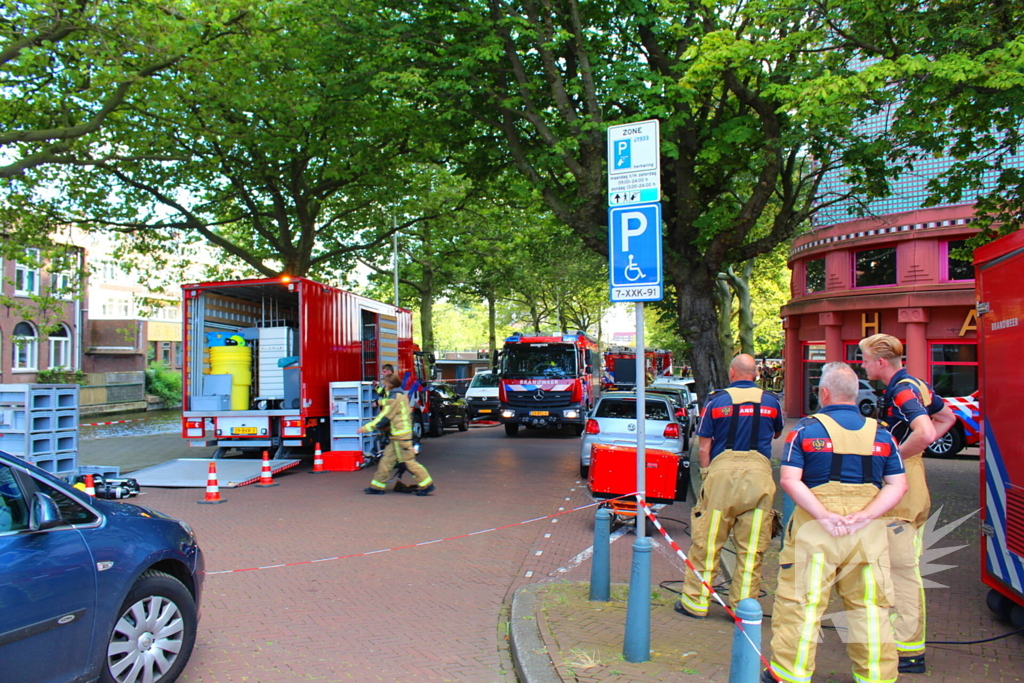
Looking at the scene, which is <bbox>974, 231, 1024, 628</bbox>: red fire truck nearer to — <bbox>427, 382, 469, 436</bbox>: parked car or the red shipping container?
the red shipping container

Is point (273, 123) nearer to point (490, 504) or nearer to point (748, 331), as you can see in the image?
point (490, 504)

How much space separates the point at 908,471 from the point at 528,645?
265cm

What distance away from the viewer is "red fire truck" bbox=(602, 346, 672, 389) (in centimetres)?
3647

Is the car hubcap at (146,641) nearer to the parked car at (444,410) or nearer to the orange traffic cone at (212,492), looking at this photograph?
the orange traffic cone at (212,492)

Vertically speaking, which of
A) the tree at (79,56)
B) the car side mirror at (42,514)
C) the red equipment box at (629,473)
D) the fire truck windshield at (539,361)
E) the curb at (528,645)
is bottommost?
the curb at (528,645)

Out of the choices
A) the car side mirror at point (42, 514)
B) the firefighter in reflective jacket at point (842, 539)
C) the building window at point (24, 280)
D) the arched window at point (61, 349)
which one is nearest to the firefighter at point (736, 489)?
the firefighter in reflective jacket at point (842, 539)

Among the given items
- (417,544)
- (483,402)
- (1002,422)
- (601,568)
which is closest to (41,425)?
(417,544)

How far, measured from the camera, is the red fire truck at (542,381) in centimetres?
1981

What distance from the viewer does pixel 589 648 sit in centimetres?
465

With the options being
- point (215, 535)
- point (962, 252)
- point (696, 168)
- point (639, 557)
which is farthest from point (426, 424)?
point (639, 557)

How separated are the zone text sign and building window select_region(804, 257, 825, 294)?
21.9 m

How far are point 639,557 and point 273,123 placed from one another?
51.4 feet

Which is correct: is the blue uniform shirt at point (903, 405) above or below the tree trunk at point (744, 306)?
below

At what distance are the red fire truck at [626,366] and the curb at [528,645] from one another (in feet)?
80.3
